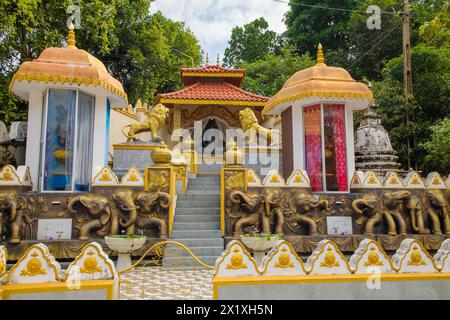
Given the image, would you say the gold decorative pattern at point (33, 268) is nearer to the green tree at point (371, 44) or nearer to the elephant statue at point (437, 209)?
the elephant statue at point (437, 209)

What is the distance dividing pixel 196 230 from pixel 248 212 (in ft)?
3.95

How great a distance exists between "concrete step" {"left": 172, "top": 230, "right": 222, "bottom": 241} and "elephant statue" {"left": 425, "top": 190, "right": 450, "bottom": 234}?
4822 millimetres

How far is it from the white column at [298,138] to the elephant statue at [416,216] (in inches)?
98.6

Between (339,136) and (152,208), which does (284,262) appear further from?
(339,136)

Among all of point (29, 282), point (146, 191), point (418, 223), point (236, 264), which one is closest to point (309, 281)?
point (236, 264)

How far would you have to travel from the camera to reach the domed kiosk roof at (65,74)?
24.6 feet

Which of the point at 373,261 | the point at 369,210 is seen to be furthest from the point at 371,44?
the point at 373,261

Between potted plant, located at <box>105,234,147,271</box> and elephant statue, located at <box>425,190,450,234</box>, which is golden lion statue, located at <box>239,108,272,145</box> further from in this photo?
potted plant, located at <box>105,234,147,271</box>

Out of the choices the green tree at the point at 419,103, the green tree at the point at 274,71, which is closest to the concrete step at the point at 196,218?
the green tree at the point at 419,103

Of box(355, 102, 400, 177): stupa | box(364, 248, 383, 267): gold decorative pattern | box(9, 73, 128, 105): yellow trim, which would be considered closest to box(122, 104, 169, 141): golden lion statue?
box(9, 73, 128, 105): yellow trim

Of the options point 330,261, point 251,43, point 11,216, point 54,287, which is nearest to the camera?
point 54,287

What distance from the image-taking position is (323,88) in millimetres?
8398

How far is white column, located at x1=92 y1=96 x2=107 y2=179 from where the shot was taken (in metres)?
8.27

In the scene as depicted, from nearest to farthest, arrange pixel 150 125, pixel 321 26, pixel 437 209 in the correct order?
pixel 437 209 → pixel 150 125 → pixel 321 26
